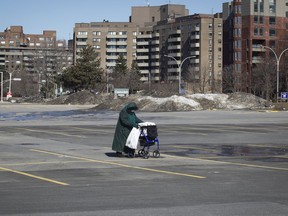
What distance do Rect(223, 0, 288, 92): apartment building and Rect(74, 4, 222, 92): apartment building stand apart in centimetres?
1026

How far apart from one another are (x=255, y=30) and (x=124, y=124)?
12870 cm

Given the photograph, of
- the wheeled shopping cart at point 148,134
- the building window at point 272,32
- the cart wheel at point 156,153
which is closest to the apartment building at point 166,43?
the building window at point 272,32

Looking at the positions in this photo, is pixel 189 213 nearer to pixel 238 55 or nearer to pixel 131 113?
pixel 131 113

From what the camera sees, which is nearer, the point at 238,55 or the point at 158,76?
the point at 238,55

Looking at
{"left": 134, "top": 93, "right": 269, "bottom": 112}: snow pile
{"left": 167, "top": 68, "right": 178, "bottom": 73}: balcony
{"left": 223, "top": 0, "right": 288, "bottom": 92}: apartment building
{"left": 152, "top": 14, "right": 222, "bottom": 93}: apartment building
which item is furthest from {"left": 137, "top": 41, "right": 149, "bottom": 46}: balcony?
{"left": 134, "top": 93, "right": 269, "bottom": 112}: snow pile

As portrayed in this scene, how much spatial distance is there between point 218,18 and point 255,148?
466ft

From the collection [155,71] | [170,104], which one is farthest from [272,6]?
[170,104]

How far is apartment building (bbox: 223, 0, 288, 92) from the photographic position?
139250 millimetres

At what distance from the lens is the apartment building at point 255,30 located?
139 meters

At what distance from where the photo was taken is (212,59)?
160m

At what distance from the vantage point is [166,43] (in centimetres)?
17488

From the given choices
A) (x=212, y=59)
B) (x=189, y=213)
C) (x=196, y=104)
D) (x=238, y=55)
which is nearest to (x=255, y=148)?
(x=189, y=213)

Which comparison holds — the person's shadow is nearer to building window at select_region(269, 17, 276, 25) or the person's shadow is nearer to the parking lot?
the parking lot

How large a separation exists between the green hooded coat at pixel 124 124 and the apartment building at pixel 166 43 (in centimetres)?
10975
